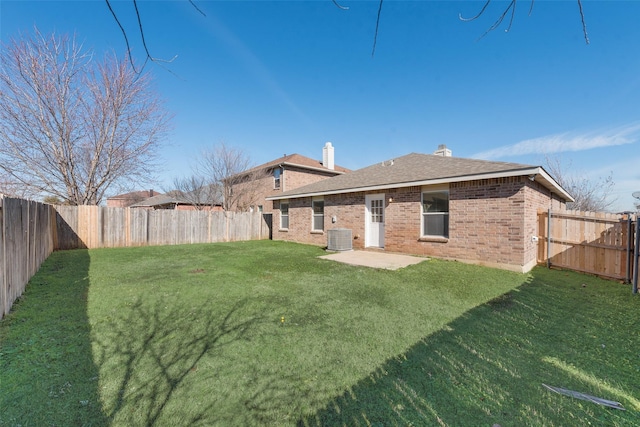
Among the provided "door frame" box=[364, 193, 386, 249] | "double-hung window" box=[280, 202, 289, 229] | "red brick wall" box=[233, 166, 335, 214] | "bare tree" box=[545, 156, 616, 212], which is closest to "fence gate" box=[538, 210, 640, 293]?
"door frame" box=[364, 193, 386, 249]

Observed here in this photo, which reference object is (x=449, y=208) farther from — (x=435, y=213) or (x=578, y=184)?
(x=578, y=184)

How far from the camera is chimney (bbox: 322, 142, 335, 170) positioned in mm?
21781

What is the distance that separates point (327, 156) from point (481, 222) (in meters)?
15.8

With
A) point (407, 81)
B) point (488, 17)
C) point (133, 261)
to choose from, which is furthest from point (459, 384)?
point (407, 81)

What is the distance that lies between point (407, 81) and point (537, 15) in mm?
10452

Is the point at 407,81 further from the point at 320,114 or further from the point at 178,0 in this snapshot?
the point at 178,0

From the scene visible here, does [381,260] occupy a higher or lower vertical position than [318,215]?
lower

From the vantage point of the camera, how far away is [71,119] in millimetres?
12211

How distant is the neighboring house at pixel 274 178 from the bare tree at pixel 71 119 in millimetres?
6823

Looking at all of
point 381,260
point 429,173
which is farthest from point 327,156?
point 381,260

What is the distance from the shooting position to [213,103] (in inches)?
523

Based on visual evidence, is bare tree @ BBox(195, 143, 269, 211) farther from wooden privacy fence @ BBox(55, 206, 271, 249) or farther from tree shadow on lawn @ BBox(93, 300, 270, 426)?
tree shadow on lawn @ BBox(93, 300, 270, 426)

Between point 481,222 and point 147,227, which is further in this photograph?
point 147,227

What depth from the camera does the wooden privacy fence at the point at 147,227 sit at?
11211mm
